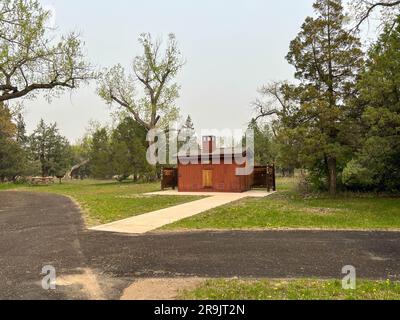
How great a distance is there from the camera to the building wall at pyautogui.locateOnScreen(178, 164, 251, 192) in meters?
25.5

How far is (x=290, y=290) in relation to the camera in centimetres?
501

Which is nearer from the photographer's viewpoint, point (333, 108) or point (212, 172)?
point (333, 108)

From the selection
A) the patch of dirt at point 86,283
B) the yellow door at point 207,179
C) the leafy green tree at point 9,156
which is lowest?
the patch of dirt at point 86,283

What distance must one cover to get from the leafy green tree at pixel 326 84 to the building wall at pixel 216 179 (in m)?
7.76

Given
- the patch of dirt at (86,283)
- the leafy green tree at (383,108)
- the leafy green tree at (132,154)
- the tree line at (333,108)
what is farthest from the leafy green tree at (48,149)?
the patch of dirt at (86,283)

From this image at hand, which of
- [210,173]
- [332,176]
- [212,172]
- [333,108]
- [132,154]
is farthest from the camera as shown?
[132,154]

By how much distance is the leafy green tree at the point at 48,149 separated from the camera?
52.8 meters

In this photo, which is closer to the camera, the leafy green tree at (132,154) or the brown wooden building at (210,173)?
the brown wooden building at (210,173)

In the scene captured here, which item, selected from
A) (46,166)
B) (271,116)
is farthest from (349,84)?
(46,166)

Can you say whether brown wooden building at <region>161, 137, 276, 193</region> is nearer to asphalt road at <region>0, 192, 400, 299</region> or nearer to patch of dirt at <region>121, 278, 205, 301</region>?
asphalt road at <region>0, 192, 400, 299</region>

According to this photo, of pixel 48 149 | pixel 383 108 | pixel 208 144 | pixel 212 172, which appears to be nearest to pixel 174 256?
pixel 383 108

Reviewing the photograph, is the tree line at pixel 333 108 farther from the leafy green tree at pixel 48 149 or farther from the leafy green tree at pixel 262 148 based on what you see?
the leafy green tree at pixel 48 149

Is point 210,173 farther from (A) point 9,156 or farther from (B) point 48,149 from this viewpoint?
(B) point 48,149

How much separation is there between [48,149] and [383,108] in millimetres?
50475
